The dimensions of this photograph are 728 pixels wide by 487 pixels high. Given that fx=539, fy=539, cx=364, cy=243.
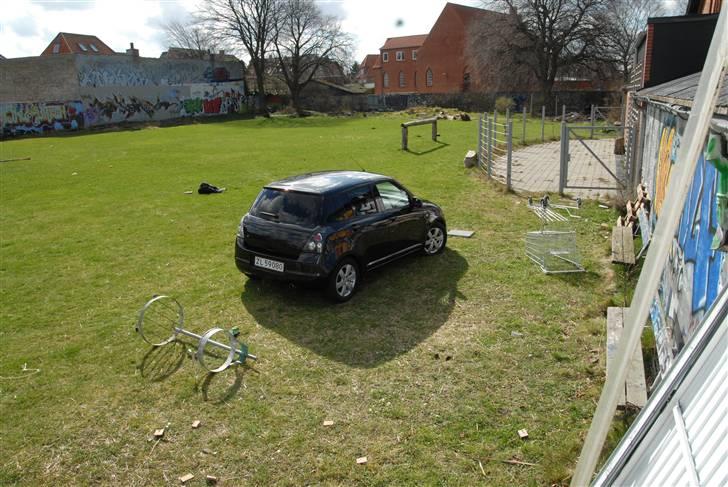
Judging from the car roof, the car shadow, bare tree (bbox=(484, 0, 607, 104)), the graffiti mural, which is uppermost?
bare tree (bbox=(484, 0, 607, 104))

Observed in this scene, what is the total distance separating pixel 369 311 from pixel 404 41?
7767cm

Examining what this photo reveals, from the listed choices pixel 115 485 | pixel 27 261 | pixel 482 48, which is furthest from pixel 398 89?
pixel 115 485

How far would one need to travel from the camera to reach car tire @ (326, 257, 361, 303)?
24.1ft

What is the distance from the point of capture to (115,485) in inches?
171

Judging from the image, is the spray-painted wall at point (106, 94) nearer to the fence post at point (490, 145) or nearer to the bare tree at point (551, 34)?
the bare tree at point (551, 34)

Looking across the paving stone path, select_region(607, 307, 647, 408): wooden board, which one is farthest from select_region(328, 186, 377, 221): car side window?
the paving stone path

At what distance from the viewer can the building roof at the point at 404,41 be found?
77000 mm

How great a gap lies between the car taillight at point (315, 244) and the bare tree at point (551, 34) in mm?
47523

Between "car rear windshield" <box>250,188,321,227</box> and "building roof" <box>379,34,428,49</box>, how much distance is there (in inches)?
2919

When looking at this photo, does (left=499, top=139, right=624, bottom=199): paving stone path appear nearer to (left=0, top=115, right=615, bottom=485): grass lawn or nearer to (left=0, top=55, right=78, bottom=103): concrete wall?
(left=0, top=115, right=615, bottom=485): grass lawn

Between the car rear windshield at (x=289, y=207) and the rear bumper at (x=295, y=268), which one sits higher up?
the car rear windshield at (x=289, y=207)

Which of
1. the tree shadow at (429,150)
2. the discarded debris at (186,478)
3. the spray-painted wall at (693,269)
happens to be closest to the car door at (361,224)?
the discarded debris at (186,478)

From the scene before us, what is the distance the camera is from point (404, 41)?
78562 mm

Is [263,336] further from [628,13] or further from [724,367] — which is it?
[628,13]
